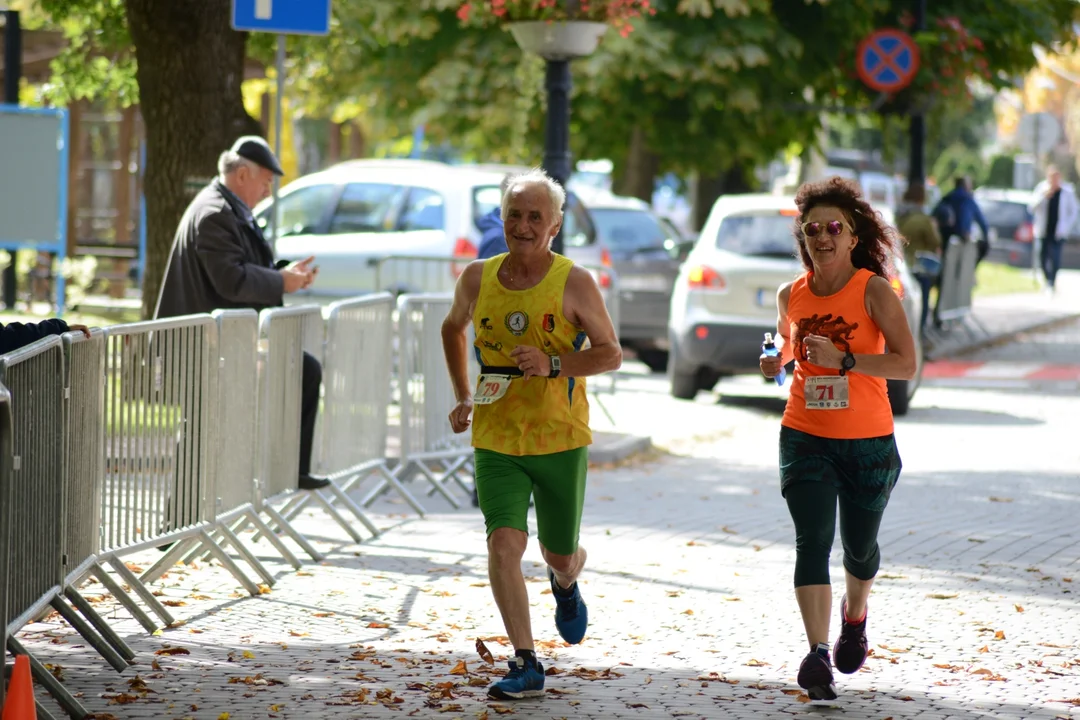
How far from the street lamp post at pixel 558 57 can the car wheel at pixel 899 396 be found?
12.3 ft

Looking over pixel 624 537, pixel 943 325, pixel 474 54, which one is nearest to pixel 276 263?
pixel 624 537

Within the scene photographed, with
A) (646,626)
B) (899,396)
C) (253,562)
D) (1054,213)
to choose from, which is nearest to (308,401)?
(253,562)

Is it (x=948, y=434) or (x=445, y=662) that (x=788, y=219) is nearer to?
(x=948, y=434)

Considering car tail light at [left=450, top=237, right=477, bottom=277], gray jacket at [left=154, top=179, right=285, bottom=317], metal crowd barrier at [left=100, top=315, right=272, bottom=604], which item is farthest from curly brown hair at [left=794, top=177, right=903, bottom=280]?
car tail light at [left=450, top=237, right=477, bottom=277]

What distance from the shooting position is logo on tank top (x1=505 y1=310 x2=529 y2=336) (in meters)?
6.30

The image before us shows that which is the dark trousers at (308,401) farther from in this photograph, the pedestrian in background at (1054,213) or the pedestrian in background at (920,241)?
the pedestrian in background at (1054,213)

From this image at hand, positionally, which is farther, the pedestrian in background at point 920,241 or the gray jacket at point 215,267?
the pedestrian in background at point 920,241

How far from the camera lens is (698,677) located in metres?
6.54

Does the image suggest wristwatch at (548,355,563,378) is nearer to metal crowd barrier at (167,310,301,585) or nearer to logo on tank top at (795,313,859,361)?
logo on tank top at (795,313,859,361)

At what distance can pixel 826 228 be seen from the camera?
6.28 metres

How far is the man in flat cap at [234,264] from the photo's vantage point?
9.20 metres

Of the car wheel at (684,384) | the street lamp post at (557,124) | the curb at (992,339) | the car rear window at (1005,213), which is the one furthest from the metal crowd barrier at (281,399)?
the car rear window at (1005,213)

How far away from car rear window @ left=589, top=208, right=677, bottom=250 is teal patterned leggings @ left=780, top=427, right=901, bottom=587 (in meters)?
13.7

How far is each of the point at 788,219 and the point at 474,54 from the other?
28.6 feet
